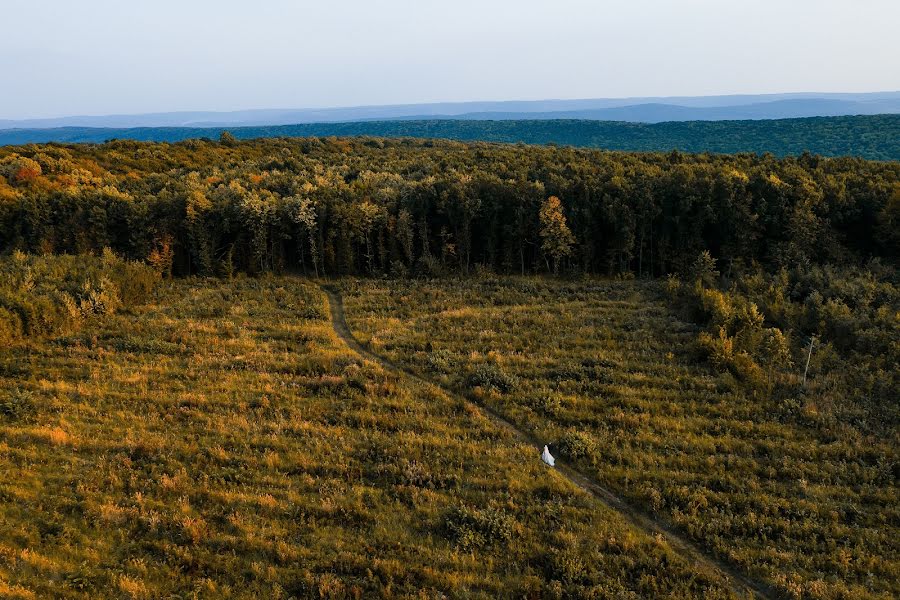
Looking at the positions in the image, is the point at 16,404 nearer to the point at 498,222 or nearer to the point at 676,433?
the point at 676,433

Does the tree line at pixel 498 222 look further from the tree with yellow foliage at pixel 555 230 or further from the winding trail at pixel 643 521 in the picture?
the winding trail at pixel 643 521

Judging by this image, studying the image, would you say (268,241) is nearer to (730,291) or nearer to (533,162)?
(533,162)

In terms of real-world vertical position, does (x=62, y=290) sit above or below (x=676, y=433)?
above

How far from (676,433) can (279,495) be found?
48.6 ft

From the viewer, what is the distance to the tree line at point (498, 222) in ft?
139

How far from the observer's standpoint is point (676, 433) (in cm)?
1995

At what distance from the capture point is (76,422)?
69.3 ft

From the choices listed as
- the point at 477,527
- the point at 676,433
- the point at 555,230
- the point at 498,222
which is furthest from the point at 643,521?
the point at 498,222

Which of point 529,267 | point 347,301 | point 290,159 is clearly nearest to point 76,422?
point 347,301

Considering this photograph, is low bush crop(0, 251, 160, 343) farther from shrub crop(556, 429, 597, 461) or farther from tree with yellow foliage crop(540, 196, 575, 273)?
tree with yellow foliage crop(540, 196, 575, 273)

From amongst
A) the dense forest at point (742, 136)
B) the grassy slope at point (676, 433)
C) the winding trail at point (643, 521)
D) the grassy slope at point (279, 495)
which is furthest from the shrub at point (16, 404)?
the dense forest at point (742, 136)

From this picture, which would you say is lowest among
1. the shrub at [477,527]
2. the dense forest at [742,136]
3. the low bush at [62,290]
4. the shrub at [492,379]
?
the shrub at [477,527]

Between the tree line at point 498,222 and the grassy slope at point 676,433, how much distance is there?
32.6 ft

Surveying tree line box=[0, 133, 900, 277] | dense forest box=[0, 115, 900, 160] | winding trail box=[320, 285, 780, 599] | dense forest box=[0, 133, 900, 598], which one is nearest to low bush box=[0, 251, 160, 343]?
dense forest box=[0, 133, 900, 598]
